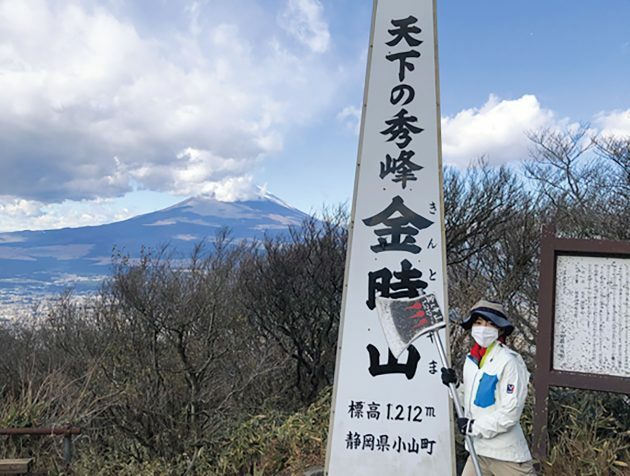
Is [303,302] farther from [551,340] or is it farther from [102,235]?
[102,235]

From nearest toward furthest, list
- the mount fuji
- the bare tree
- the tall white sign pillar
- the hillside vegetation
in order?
the tall white sign pillar
the hillside vegetation
the bare tree
the mount fuji

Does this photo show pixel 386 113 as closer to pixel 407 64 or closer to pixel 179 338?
pixel 407 64

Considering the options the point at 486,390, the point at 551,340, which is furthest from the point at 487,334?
the point at 551,340

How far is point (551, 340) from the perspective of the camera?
154 inches

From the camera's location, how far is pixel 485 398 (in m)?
2.87

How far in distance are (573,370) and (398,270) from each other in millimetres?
1421

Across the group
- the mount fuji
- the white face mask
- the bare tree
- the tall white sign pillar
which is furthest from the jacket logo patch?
the mount fuji

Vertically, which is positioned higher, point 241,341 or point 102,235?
point 102,235

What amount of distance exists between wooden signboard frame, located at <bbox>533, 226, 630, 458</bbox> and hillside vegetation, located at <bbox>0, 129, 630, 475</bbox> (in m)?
0.40

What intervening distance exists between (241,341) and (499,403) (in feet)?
24.7

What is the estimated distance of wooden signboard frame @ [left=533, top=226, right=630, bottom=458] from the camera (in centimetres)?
376

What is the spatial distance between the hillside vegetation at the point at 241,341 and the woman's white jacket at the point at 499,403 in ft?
4.82

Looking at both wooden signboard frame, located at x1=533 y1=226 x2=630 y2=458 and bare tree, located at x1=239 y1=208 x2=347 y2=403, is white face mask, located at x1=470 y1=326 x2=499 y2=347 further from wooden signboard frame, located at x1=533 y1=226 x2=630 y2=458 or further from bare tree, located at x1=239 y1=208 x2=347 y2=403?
bare tree, located at x1=239 y1=208 x2=347 y2=403

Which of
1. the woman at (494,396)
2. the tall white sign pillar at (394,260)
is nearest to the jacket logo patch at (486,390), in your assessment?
the woman at (494,396)
